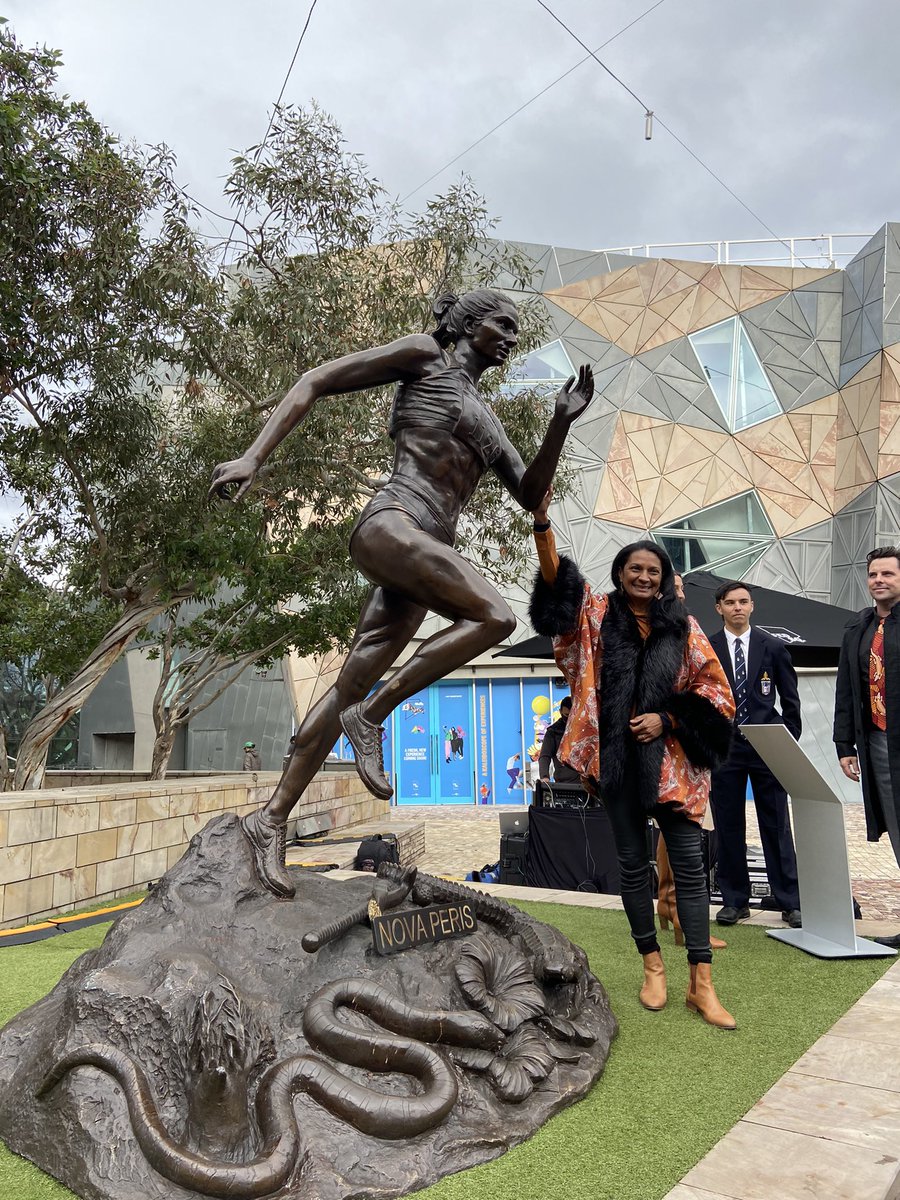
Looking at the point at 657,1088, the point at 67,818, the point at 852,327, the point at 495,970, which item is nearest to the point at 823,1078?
the point at 657,1088

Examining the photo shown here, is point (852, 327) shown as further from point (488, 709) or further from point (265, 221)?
point (265, 221)

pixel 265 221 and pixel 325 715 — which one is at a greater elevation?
pixel 265 221

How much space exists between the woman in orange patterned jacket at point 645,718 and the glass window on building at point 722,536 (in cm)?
1833

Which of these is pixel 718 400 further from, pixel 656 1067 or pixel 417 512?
pixel 656 1067

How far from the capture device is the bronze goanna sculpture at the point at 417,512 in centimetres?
289

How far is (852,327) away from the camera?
68.0ft

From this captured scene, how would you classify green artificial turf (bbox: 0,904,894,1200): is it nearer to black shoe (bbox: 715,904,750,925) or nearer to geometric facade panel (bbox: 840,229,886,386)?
black shoe (bbox: 715,904,750,925)

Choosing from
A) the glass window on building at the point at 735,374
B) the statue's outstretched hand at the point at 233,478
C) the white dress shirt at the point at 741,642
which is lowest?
the white dress shirt at the point at 741,642

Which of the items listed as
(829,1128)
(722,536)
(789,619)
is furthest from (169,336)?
(722,536)

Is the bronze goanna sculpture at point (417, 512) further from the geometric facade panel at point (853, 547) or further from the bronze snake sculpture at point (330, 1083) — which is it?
the geometric facade panel at point (853, 547)

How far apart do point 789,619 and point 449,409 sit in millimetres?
5093

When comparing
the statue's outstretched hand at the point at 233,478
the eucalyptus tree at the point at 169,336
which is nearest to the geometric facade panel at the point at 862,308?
the eucalyptus tree at the point at 169,336

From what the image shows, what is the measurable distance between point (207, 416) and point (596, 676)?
9.09 metres

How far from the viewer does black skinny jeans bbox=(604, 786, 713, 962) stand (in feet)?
10.2
